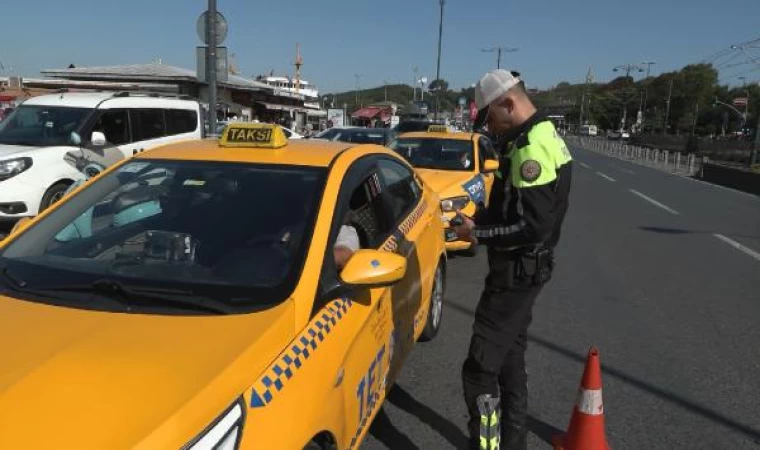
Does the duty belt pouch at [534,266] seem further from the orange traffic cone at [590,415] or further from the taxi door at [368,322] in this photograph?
the taxi door at [368,322]

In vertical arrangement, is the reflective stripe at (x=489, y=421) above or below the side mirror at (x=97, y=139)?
below

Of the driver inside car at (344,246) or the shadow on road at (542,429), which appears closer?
the driver inside car at (344,246)

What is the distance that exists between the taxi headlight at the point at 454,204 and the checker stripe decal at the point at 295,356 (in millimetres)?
4738

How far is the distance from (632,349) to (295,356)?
359 centimetres

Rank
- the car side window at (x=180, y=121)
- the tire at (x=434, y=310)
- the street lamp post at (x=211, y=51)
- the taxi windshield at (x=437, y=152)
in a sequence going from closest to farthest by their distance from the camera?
the tire at (x=434, y=310) < the taxi windshield at (x=437, y=152) < the street lamp post at (x=211, y=51) < the car side window at (x=180, y=121)

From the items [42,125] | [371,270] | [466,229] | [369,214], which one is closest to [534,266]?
[466,229]

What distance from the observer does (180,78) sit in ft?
75.3

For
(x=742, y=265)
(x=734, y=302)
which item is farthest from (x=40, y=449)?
(x=742, y=265)

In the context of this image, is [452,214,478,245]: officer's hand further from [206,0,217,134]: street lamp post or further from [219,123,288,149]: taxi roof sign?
[206,0,217,134]: street lamp post

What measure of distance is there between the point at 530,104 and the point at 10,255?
2426mm

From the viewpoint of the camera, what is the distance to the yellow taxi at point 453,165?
7434mm

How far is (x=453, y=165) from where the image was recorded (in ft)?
29.0

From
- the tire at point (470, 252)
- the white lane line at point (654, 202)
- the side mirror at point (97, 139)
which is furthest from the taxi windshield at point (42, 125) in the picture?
the white lane line at point (654, 202)

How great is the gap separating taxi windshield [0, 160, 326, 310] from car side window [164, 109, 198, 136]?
796 centimetres
